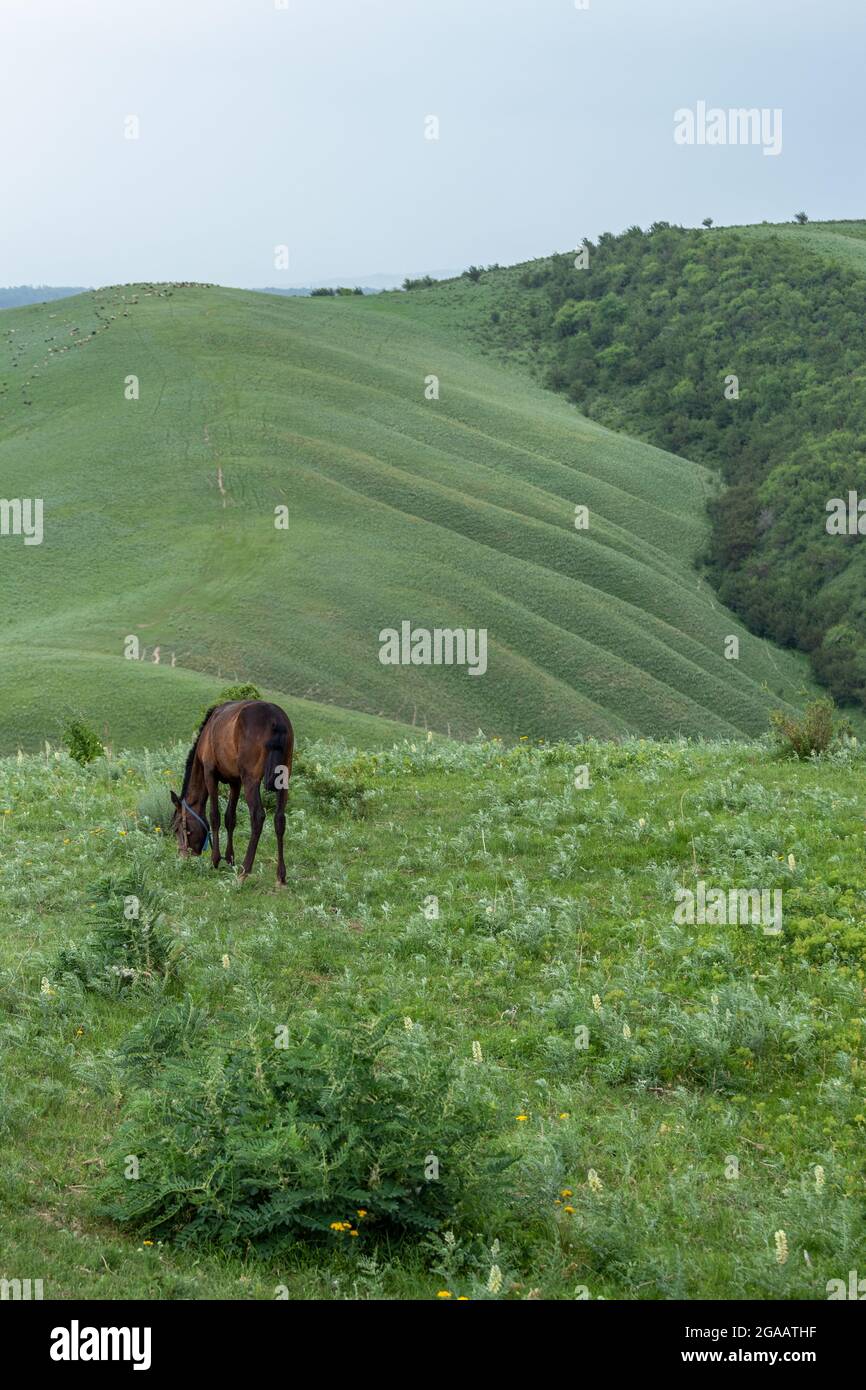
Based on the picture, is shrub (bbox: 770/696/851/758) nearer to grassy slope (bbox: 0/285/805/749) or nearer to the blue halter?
the blue halter

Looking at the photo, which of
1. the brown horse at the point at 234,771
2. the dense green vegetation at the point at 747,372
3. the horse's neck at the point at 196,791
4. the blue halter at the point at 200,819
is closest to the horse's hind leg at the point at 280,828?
the brown horse at the point at 234,771

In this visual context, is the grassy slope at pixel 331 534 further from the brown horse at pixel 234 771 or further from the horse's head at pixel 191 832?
the horse's head at pixel 191 832

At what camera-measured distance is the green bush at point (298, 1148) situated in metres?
7.29

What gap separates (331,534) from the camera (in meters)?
78.5

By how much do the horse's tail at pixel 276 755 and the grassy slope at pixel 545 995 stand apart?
111 cm

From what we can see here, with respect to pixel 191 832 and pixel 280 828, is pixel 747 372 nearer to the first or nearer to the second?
pixel 191 832

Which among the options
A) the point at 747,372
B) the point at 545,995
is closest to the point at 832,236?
the point at 747,372

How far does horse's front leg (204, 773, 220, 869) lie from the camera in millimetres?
15641

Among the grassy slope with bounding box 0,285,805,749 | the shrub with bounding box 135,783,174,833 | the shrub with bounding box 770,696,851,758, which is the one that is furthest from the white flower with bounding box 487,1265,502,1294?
the grassy slope with bounding box 0,285,805,749

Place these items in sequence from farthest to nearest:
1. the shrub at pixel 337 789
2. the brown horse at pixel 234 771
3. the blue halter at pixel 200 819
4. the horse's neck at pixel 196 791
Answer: the shrub at pixel 337 789 < the horse's neck at pixel 196 791 < the blue halter at pixel 200 819 < the brown horse at pixel 234 771

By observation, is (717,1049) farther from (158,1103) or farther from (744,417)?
(744,417)

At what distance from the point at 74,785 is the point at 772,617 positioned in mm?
83836

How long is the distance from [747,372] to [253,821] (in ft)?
425
